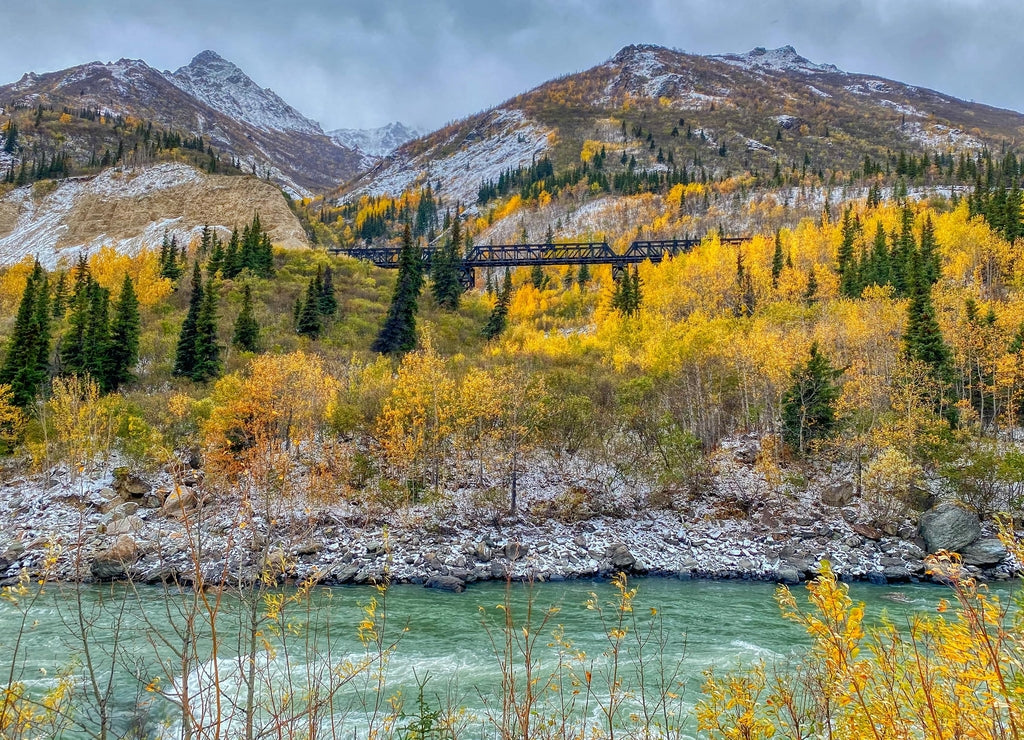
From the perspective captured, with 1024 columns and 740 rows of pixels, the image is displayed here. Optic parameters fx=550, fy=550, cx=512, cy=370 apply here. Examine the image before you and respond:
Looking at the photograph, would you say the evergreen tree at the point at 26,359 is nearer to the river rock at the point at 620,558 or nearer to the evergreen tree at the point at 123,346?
the evergreen tree at the point at 123,346

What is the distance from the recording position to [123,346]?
1449 inches

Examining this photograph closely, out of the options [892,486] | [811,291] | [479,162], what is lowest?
[892,486]

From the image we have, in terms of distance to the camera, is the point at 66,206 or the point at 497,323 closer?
the point at 497,323

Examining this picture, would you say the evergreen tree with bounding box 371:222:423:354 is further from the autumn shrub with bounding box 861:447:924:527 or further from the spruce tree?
the autumn shrub with bounding box 861:447:924:527

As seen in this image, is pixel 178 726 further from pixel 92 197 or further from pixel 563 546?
pixel 92 197

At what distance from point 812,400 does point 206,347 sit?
38067mm

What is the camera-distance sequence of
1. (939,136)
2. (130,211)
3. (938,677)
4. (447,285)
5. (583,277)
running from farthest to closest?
1. (939,136)
2. (130,211)
3. (583,277)
4. (447,285)
5. (938,677)

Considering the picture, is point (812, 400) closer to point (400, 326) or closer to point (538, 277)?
point (400, 326)

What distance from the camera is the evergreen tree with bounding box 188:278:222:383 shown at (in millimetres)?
36438

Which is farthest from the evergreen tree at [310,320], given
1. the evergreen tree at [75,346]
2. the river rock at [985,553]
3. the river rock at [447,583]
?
the river rock at [985,553]

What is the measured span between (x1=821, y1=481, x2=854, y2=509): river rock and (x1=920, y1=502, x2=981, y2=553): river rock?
3501 mm

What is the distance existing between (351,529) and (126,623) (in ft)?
38.5

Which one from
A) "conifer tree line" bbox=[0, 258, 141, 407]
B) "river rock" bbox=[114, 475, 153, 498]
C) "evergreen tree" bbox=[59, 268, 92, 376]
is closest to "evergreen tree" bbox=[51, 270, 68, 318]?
"conifer tree line" bbox=[0, 258, 141, 407]

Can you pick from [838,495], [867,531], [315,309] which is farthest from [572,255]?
[867,531]
